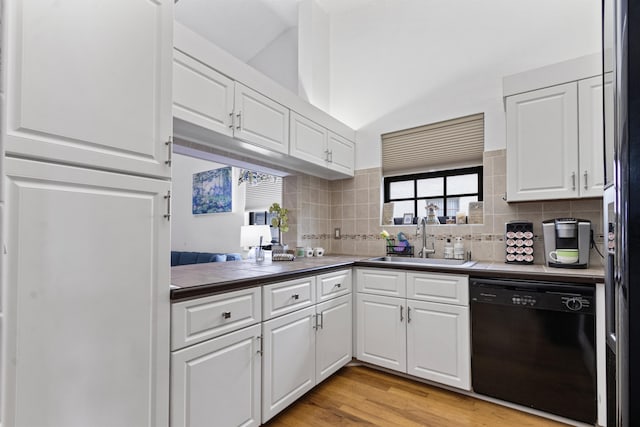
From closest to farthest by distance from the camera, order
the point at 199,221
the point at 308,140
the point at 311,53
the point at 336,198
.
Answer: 1. the point at 308,140
2. the point at 311,53
3. the point at 336,198
4. the point at 199,221

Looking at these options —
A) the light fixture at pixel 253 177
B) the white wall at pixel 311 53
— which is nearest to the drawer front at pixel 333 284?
the white wall at pixel 311 53

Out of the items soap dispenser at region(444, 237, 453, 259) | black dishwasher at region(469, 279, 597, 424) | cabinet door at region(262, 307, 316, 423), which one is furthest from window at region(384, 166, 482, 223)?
cabinet door at region(262, 307, 316, 423)

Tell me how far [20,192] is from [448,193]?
2942 millimetres

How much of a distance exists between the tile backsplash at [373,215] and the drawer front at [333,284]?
2.51 ft

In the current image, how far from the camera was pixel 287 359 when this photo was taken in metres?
1.84

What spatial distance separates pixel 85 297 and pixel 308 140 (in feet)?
6.26

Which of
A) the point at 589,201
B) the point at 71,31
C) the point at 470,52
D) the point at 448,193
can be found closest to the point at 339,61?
the point at 470,52

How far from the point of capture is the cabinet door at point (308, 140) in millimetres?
2410

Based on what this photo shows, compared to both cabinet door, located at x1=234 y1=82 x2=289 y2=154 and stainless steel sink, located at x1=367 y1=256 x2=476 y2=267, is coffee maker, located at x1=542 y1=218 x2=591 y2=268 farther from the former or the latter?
cabinet door, located at x1=234 y1=82 x2=289 y2=154

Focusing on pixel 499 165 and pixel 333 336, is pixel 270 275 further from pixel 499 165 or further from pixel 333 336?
pixel 499 165

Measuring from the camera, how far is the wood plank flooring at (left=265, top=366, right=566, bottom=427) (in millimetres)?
1816

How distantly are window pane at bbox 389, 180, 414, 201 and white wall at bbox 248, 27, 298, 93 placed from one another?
1554 mm

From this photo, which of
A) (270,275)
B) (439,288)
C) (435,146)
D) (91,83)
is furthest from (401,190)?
(91,83)

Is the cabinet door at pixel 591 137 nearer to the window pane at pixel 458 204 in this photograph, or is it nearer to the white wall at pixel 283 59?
the window pane at pixel 458 204
